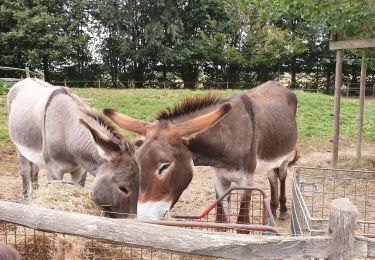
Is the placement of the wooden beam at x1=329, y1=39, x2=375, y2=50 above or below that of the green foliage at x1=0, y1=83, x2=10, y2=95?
above

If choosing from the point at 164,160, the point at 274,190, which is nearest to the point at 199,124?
the point at 164,160

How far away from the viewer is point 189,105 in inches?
139

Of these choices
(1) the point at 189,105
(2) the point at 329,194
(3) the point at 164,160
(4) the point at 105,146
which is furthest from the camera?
(2) the point at 329,194

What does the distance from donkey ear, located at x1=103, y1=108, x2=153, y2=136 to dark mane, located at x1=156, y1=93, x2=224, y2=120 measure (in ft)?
0.59

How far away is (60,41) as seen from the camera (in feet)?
64.0

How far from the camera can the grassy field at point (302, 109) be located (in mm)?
10258

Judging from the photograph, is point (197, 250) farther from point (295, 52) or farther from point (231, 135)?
point (295, 52)

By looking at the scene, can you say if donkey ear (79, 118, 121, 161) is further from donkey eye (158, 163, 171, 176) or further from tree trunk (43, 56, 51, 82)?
tree trunk (43, 56, 51, 82)

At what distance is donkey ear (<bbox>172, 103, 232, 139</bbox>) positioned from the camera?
298 centimetres

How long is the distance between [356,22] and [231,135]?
2811 millimetres

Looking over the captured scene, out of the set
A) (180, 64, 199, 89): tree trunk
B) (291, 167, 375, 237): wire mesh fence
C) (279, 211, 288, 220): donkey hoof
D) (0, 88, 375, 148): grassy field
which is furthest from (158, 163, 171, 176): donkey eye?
(180, 64, 199, 89): tree trunk

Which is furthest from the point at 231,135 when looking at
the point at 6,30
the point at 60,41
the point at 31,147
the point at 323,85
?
the point at 323,85

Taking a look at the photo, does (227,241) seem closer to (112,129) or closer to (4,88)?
(112,129)

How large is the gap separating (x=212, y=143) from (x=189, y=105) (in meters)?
0.41
